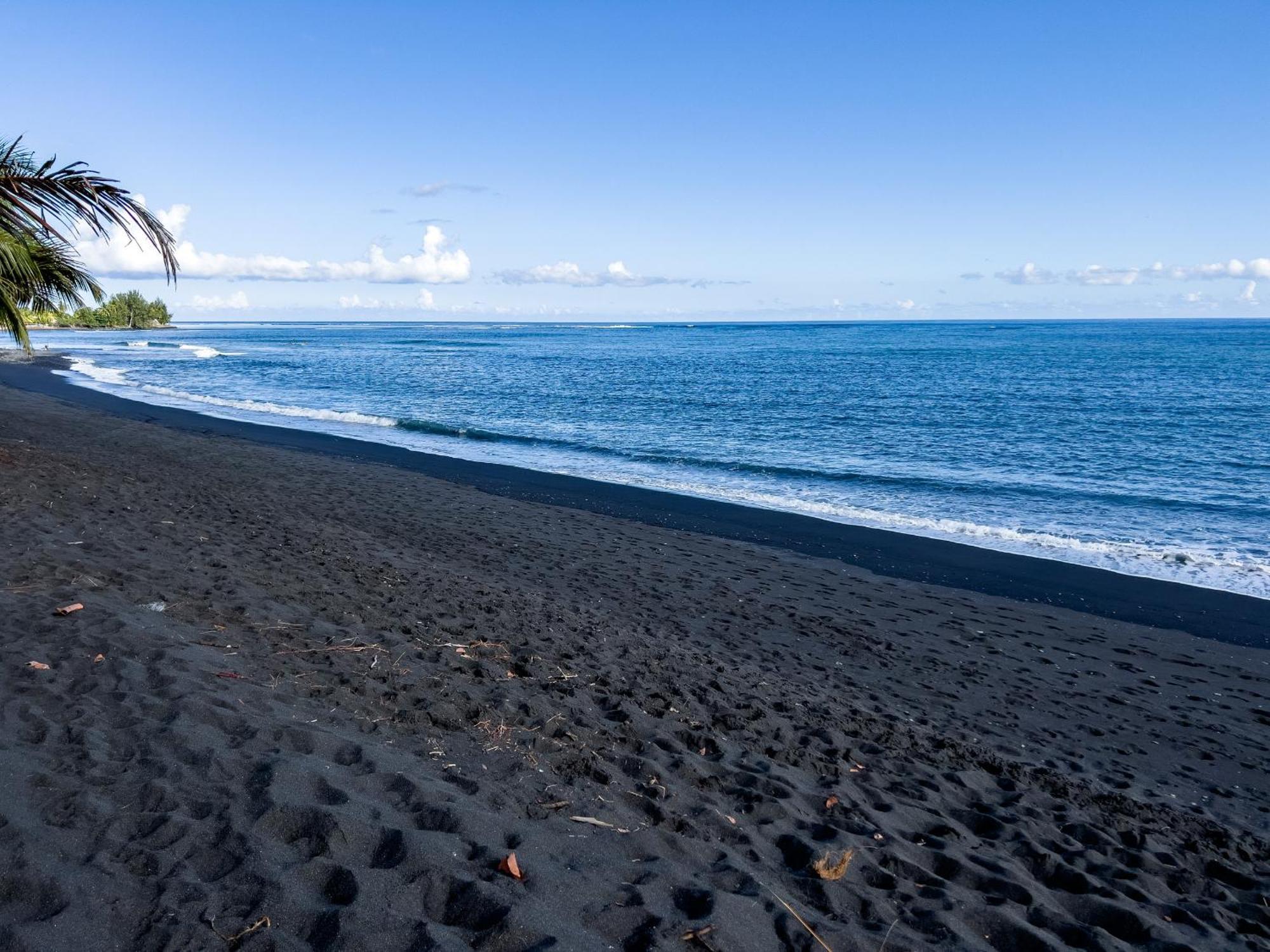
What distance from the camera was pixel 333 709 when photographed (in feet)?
17.6

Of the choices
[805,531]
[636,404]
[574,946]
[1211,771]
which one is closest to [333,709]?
[574,946]

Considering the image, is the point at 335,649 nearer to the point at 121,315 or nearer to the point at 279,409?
the point at 279,409

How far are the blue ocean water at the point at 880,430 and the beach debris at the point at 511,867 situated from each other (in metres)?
12.6

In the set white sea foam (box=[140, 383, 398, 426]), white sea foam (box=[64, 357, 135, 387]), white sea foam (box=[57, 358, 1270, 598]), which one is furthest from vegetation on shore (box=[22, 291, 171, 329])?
white sea foam (box=[57, 358, 1270, 598])

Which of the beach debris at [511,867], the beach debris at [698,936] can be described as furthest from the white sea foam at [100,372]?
the beach debris at [698,936]

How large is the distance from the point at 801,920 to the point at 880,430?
26.8 metres

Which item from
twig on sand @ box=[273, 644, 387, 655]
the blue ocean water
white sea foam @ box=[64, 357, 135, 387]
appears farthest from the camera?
white sea foam @ box=[64, 357, 135, 387]

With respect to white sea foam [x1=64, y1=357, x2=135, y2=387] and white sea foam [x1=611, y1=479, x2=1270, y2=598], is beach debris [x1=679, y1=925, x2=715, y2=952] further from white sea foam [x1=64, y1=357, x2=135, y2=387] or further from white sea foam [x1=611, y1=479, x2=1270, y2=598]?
white sea foam [x1=64, y1=357, x2=135, y2=387]

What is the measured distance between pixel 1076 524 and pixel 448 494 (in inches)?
482

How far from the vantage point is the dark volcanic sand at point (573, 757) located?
3.43 metres

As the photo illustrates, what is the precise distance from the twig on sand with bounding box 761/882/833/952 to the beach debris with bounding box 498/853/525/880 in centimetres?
115

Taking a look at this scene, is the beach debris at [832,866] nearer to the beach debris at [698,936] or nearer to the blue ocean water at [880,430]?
the beach debris at [698,936]

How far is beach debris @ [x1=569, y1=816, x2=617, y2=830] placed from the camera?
4.30m

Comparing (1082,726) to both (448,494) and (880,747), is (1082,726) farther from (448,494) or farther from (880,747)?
(448,494)
